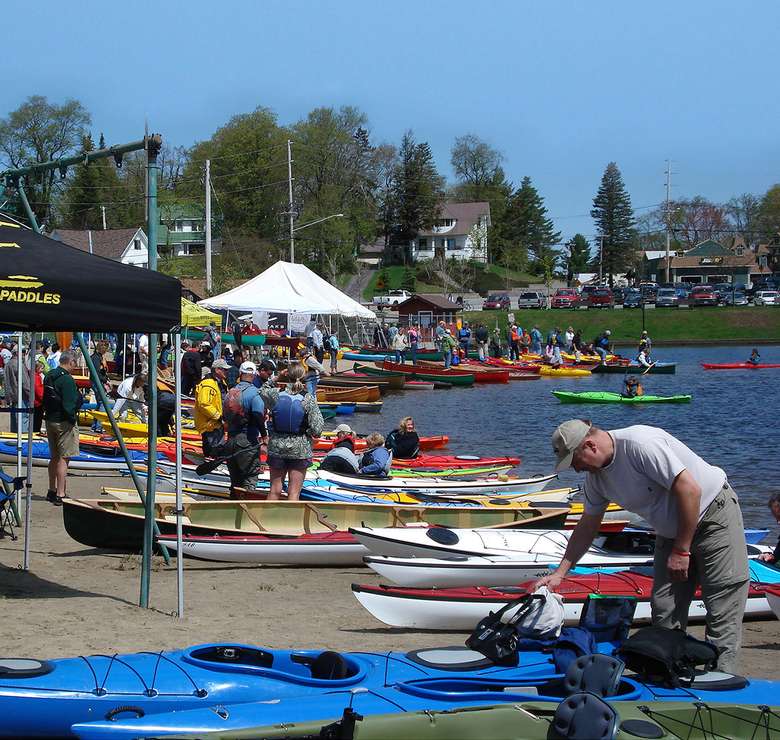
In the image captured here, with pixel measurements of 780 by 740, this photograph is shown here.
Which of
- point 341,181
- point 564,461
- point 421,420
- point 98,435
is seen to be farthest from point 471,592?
point 341,181

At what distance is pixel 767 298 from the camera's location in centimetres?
7575

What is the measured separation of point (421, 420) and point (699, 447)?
9.05 m

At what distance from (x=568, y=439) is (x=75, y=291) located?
3.91 m

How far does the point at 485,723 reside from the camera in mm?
4992

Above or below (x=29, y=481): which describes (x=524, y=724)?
below

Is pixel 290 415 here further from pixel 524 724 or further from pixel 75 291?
pixel 524 724

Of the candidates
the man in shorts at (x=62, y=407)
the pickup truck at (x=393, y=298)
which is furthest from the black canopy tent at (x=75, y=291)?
the pickup truck at (x=393, y=298)

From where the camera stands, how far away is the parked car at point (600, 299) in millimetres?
75375

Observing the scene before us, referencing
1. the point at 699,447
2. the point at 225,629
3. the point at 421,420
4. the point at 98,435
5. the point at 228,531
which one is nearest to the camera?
→ the point at 225,629

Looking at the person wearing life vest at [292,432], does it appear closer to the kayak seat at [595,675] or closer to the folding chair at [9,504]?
the folding chair at [9,504]

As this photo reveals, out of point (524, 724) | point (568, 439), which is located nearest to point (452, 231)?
point (568, 439)

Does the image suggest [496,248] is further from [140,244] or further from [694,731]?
[694,731]

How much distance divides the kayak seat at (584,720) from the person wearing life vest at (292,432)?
7467mm

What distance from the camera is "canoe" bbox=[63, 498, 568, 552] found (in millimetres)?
10797
